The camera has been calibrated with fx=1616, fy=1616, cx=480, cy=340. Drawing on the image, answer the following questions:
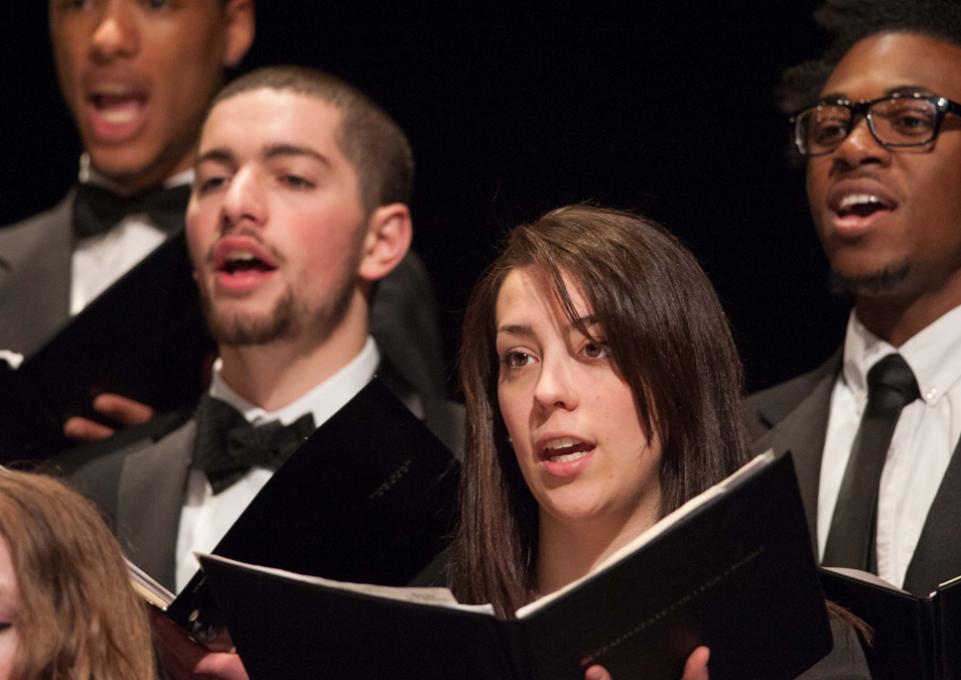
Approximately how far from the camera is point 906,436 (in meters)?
3.11

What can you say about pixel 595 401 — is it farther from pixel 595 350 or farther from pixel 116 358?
pixel 116 358

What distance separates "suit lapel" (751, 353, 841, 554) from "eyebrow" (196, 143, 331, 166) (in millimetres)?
1103

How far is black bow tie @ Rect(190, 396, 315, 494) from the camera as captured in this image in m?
3.31

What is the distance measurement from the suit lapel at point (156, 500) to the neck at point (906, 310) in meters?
1.42

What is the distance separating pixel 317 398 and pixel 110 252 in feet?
2.83

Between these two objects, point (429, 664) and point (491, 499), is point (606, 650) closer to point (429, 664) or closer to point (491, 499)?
point (429, 664)

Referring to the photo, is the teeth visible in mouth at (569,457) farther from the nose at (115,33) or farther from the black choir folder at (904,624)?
the nose at (115,33)

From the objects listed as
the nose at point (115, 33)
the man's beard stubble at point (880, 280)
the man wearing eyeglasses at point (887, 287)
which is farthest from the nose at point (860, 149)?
the nose at point (115, 33)

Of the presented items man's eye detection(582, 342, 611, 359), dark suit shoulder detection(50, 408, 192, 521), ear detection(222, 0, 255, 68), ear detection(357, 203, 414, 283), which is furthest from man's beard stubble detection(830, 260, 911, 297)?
ear detection(222, 0, 255, 68)

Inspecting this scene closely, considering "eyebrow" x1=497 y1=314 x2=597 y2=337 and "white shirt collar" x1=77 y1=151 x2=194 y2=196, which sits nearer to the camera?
"eyebrow" x1=497 y1=314 x2=597 y2=337

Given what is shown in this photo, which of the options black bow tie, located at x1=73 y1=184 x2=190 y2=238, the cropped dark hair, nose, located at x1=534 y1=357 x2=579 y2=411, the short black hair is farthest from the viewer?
black bow tie, located at x1=73 y1=184 x2=190 y2=238

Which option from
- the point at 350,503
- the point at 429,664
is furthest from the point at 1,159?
the point at 429,664

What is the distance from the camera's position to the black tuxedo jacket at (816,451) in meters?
2.84

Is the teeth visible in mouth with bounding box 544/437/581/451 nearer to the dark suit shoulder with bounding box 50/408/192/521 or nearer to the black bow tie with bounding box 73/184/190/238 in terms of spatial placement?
the dark suit shoulder with bounding box 50/408/192/521
